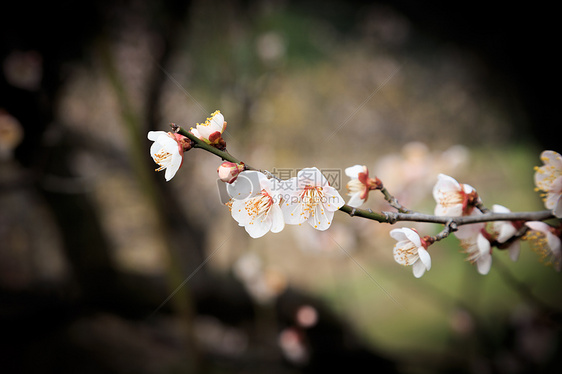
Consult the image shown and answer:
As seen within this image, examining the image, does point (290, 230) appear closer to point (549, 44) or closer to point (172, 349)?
point (172, 349)

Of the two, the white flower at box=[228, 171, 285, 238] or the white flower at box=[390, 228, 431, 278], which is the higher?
the white flower at box=[390, 228, 431, 278]

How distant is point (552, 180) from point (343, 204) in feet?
0.82

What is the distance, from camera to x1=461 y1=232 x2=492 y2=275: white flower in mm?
364

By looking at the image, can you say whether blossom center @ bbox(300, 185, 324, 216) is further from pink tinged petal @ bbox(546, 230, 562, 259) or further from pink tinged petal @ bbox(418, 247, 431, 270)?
pink tinged petal @ bbox(546, 230, 562, 259)

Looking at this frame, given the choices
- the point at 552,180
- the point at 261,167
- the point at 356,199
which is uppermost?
the point at 261,167

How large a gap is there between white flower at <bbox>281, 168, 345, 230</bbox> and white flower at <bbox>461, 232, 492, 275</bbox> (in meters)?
0.18

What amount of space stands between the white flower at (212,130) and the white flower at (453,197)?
26cm

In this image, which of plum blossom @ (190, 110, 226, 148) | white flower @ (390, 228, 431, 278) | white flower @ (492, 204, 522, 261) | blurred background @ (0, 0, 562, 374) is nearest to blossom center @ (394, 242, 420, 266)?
white flower @ (390, 228, 431, 278)

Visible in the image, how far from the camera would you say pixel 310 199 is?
0.34m

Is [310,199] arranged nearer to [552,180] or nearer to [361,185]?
[361,185]

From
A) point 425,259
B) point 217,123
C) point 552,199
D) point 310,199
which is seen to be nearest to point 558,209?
point 552,199

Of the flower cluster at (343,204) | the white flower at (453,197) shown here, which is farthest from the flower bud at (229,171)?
the white flower at (453,197)

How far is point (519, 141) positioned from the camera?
57.0 inches

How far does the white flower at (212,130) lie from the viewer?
1.05ft
